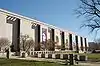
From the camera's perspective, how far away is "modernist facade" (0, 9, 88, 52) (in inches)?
3344

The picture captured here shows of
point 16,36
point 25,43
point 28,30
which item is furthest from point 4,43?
point 28,30

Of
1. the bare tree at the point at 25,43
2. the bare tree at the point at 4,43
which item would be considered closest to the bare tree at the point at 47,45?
the bare tree at the point at 25,43

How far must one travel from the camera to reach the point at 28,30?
98.7 metres

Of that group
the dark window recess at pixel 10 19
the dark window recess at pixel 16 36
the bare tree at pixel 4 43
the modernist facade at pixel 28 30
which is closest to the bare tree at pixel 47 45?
the modernist facade at pixel 28 30

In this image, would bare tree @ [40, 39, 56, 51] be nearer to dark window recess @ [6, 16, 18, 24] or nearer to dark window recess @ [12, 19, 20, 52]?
dark window recess @ [12, 19, 20, 52]

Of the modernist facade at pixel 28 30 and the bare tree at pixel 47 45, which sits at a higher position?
the modernist facade at pixel 28 30

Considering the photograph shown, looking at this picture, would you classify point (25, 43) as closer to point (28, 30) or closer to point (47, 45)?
point (28, 30)

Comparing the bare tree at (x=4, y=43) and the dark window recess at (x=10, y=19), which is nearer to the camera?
the bare tree at (x=4, y=43)

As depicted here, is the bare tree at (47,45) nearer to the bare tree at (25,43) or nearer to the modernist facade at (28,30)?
the modernist facade at (28,30)

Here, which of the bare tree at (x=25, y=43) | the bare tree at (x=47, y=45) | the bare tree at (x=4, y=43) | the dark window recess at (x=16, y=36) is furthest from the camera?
the bare tree at (x=47, y=45)

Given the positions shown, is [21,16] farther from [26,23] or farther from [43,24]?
[43,24]

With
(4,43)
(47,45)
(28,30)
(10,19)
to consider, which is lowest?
(47,45)

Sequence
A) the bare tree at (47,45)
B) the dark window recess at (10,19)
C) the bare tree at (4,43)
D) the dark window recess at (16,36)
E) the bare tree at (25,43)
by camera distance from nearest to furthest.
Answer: the bare tree at (4,43) < the bare tree at (25,43) < the dark window recess at (10,19) < the dark window recess at (16,36) < the bare tree at (47,45)

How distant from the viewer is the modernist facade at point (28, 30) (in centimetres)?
8494
